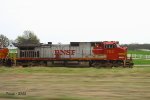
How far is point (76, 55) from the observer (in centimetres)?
3906

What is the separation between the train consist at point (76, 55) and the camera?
37719mm

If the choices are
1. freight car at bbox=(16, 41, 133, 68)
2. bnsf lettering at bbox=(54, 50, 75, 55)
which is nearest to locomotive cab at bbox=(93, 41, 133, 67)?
freight car at bbox=(16, 41, 133, 68)

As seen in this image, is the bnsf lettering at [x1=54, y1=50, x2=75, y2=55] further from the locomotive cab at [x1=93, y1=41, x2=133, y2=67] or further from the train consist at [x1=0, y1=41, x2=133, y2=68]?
the locomotive cab at [x1=93, y1=41, x2=133, y2=67]

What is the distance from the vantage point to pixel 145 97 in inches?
490

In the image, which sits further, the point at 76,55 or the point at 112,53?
the point at 76,55

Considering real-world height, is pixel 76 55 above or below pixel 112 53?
below

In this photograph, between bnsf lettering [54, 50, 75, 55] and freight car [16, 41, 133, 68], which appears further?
bnsf lettering [54, 50, 75, 55]

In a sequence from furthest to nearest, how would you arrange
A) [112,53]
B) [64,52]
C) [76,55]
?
[64,52], [76,55], [112,53]

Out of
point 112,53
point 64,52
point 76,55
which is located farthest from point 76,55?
point 112,53

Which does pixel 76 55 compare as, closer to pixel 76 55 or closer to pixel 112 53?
pixel 76 55

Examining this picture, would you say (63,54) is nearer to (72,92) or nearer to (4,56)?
(4,56)

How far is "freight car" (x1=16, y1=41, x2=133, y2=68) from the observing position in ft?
124

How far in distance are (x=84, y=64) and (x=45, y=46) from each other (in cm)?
481

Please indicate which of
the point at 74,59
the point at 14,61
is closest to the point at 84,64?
the point at 74,59
